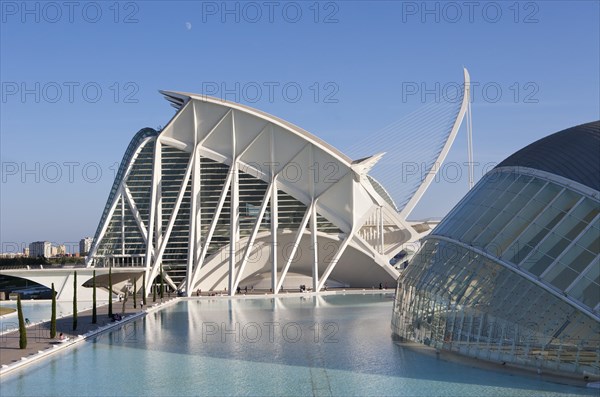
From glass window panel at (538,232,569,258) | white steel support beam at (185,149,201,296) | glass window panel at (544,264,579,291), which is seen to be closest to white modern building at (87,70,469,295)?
white steel support beam at (185,149,201,296)

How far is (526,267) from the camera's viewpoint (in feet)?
81.8

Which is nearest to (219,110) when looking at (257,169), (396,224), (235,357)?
(257,169)

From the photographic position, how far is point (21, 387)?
23.8m

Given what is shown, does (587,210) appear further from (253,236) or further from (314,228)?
(253,236)

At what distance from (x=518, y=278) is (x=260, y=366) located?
919 cm

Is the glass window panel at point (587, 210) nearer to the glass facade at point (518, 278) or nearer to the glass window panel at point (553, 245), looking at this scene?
the glass facade at point (518, 278)

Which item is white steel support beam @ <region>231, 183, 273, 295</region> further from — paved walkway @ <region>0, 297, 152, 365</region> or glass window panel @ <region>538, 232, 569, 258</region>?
glass window panel @ <region>538, 232, 569, 258</region>

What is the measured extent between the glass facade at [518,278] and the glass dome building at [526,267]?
35 millimetres

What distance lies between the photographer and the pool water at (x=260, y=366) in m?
22.5

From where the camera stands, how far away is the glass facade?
2300 centimetres

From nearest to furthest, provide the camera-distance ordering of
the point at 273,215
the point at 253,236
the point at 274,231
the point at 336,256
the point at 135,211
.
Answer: the point at 253,236 → the point at 274,231 → the point at 273,215 → the point at 336,256 → the point at 135,211

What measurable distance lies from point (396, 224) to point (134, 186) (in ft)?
78.2

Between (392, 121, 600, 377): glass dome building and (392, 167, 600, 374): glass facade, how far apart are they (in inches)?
1.4

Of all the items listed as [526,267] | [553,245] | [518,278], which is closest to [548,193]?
[553,245]
